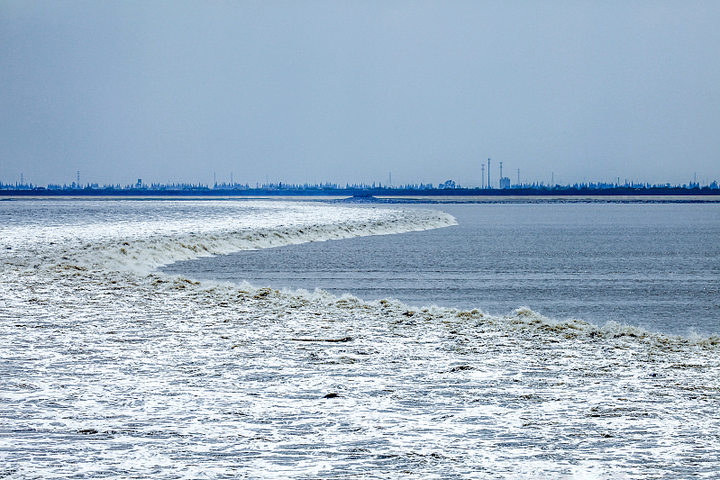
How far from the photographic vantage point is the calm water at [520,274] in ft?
44.5

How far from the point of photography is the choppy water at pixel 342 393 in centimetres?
518

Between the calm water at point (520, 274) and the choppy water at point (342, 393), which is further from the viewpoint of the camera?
the calm water at point (520, 274)

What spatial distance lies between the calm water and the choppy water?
7.18ft

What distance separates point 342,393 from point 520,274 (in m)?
13.3

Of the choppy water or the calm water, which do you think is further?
the calm water

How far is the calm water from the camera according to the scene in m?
13.6

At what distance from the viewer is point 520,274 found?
64.1ft

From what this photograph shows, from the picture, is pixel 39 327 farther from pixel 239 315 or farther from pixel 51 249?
pixel 51 249

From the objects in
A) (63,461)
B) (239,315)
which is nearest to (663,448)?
(63,461)

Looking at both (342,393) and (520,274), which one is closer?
(342,393)

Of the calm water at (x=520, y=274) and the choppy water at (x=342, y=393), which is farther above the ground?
the choppy water at (x=342, y=393)

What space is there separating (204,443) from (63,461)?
99cm

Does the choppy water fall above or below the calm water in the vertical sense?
above

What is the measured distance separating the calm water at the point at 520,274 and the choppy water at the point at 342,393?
219 cm
